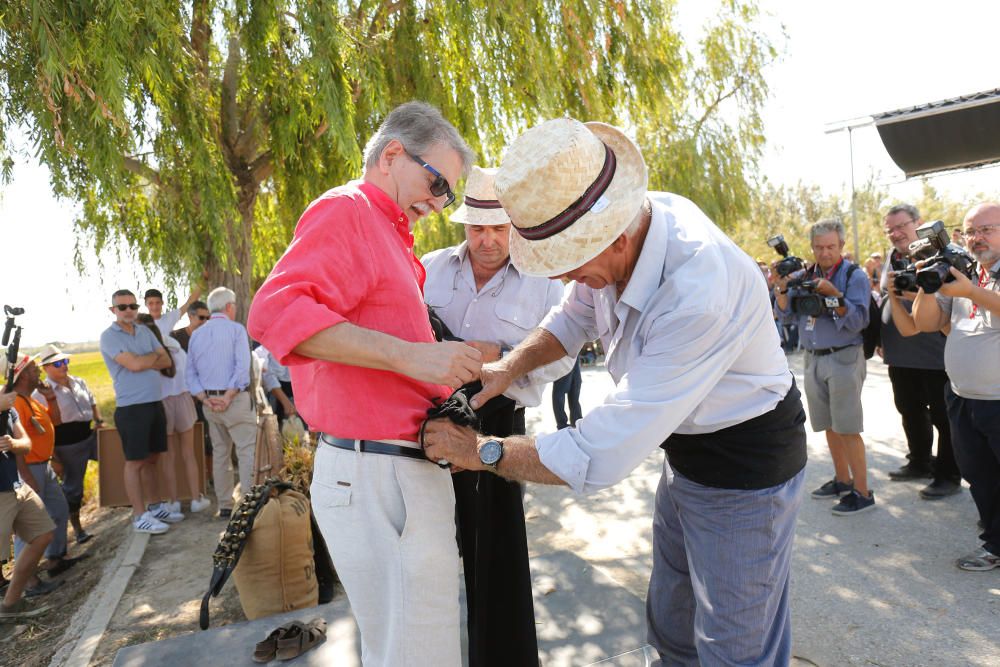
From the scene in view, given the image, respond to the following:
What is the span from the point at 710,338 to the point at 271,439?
4790mm

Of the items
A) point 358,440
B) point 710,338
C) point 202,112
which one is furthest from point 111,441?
point 710,338

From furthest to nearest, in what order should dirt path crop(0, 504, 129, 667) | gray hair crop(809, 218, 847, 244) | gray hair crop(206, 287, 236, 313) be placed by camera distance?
gray hair crop(206, 287, 236, 313), gray hair crop(809, 218, 847, 244), dirt path crop(0, 504, 129, 667)

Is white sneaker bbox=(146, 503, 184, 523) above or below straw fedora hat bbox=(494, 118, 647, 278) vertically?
below

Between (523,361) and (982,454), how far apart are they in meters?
3.25

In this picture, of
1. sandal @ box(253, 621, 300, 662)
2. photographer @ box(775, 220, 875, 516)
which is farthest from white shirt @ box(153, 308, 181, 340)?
photographer @ box(775, 220, 875, 516)

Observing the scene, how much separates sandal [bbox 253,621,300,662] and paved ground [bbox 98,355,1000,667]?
0.22m

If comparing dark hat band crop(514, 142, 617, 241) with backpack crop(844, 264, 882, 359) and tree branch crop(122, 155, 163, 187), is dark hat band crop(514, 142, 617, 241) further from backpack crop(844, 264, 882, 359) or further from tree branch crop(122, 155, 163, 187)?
tree branch crop(122, 155, 163, 187)

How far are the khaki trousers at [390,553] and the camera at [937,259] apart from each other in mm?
3333

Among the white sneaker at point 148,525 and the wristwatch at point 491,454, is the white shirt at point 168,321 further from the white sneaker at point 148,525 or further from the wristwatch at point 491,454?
the wristwatch at point 491,454

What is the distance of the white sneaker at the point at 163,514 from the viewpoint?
19.6 feet

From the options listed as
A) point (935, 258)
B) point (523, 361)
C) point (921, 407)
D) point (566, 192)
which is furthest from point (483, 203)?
point (921, 407)

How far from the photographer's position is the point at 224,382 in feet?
19.6

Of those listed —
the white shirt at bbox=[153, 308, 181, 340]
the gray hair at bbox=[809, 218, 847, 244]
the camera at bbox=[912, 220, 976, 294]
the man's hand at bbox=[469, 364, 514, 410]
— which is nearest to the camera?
the man's hand at bbox=[469, 364, 514, 410]

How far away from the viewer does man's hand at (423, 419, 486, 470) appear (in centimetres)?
172
